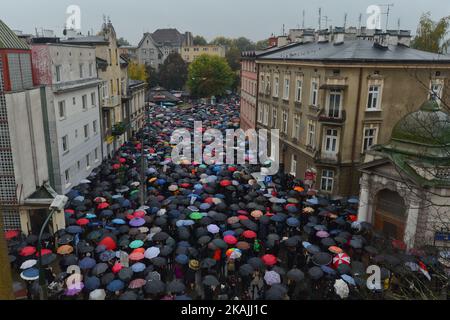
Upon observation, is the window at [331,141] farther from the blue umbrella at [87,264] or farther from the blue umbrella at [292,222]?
the blue umbrella at [87,264]

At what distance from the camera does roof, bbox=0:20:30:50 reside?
19552mm

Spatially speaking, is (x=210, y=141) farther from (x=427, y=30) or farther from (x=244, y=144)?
(x=427, y=30)

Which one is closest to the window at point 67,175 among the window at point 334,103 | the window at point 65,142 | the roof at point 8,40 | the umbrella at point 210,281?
the window at point 65,142

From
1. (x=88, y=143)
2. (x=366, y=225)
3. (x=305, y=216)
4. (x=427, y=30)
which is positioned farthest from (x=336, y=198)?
(x=427, y=30)

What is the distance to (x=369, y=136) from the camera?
89.5 ft

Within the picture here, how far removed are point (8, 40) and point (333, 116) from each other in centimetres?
2071

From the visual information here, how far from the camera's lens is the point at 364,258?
20.7 metres

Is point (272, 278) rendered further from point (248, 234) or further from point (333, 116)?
point (333, 116)

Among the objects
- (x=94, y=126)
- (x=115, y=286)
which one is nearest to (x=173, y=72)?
(x=94, y=126)

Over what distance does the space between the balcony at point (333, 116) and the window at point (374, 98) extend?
2.04m

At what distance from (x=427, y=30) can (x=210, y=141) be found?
2935 centimetres

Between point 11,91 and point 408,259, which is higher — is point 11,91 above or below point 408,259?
above
